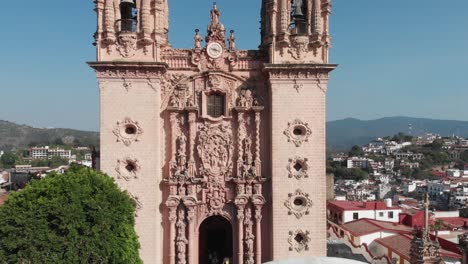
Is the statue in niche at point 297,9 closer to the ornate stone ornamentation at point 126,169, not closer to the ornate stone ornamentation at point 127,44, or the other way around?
the ornate stone ornamentation at point 127,44

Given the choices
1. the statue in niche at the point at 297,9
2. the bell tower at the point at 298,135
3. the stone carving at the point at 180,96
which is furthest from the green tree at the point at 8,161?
the statue in niche at the point at 297,9

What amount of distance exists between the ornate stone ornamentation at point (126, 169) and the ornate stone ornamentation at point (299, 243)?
6860 millimetres

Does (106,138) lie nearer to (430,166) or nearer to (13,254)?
(13,254)

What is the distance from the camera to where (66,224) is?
16.6 meters

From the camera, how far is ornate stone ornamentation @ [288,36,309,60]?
2078 cm

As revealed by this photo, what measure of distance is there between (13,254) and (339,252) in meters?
16.4

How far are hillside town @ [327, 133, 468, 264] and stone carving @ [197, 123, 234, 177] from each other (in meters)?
7.91

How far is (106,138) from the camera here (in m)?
20.5

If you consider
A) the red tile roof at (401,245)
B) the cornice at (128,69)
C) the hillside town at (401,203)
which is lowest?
the hillside town at (401,203)

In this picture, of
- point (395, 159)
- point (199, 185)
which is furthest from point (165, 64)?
point (395, 159)

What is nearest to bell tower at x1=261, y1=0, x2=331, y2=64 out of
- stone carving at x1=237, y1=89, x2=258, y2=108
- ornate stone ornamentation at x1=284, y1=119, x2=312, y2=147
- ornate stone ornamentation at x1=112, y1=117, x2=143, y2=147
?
stone carving at x1=237, y1=89, x2=258, y2=108

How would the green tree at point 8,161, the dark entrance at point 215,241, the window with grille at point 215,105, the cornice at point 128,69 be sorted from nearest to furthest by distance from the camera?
the cornice at point 128,69 → the window with grille at point 215,105 → the dark entrance at point 215,241 → the green tree at point 8,161

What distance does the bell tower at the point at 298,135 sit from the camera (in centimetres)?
2064

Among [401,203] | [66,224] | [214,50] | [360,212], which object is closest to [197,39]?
[214,50]
